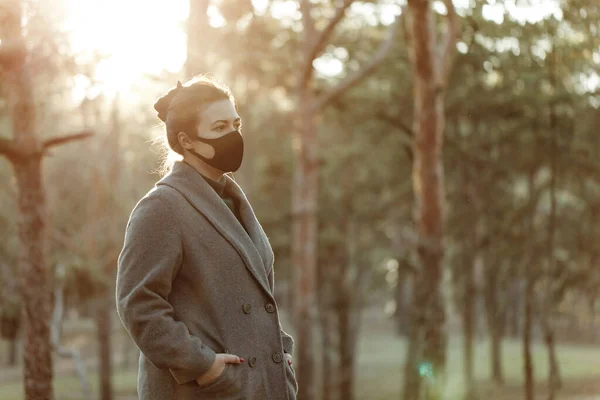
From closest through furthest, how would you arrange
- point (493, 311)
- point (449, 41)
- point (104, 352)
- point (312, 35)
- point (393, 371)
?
point (449, 41)
point (312, 35)
point (104, 352)
point (493, 311)
point (393, 371)

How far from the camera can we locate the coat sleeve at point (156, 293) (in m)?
3.10

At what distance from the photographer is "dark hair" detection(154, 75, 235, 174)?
3.35 metres

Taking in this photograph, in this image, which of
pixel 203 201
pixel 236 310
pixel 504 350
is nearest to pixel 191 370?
pixel 236 310

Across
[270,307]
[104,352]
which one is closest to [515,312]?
[104,352]

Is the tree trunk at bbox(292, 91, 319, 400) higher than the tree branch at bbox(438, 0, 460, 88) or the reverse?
the reverse

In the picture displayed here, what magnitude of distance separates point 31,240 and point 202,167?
357cm

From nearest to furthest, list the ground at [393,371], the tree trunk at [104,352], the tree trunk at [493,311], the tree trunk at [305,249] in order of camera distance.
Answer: the tree trunk at [305,249], the tree trunk at [104,352], the tree trunk at [493,311], the ground at [393,371]

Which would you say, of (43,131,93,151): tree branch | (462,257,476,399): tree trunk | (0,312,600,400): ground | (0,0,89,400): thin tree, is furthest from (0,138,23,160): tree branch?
(462,257,476,399): tree trunk

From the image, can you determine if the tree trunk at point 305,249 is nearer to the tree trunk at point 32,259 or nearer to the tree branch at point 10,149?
the tree trunk at point 32,259

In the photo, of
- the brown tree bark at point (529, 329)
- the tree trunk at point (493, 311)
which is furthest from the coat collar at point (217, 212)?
the tree trunk at point (493, 311)

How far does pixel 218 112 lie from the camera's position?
11.1 ft

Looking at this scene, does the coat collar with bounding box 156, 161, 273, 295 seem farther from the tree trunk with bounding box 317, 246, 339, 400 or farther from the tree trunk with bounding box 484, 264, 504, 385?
the tree trunk with bounding box 484, 264, 504, 385

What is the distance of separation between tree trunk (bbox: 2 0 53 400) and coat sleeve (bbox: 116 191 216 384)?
3.67m

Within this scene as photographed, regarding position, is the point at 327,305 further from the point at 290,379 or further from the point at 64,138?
the point at 290,379
